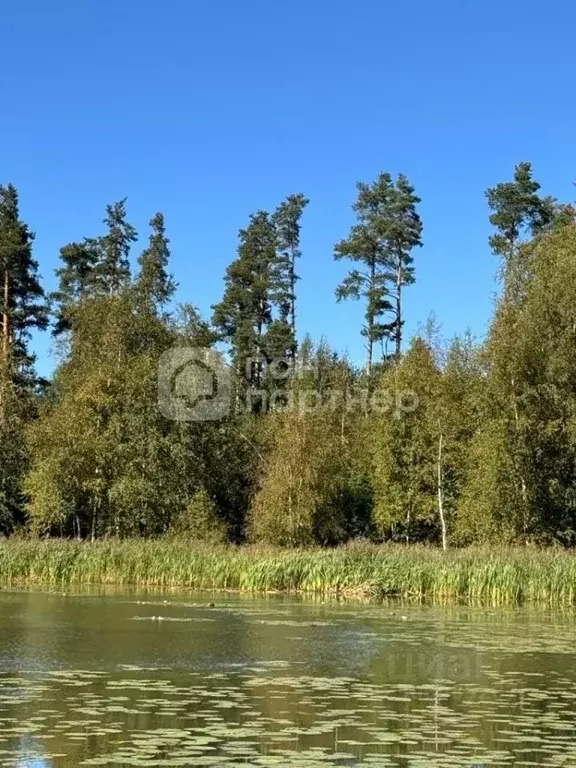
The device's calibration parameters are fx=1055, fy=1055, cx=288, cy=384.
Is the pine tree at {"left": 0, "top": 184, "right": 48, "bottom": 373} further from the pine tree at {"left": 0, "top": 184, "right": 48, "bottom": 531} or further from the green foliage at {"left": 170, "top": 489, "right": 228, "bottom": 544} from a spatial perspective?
the green foliage at {"left": 170, "top": 489, "right": 228, "bottom": 544}

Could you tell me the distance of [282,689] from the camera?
12.8 m

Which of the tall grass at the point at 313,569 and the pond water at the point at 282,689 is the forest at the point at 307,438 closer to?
the tall grass at the point at 313,569

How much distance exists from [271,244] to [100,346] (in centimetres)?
2052

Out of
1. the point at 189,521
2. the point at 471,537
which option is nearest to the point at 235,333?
the point at 189,521

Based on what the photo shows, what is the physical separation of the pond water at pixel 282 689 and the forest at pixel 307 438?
16430 mm

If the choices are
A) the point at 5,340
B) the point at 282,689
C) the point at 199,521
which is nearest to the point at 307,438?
the point at 199,521

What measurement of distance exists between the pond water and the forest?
16430 mm

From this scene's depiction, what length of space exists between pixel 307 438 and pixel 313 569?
41.1 feet

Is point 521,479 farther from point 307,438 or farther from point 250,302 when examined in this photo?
point 250,302

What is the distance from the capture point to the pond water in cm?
944

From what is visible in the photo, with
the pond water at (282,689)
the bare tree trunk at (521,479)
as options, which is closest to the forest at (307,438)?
the bare tree trunk at (521,479)

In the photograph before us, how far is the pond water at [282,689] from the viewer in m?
9.44

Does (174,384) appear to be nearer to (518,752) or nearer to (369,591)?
(369,591)

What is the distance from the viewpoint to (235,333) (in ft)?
204
